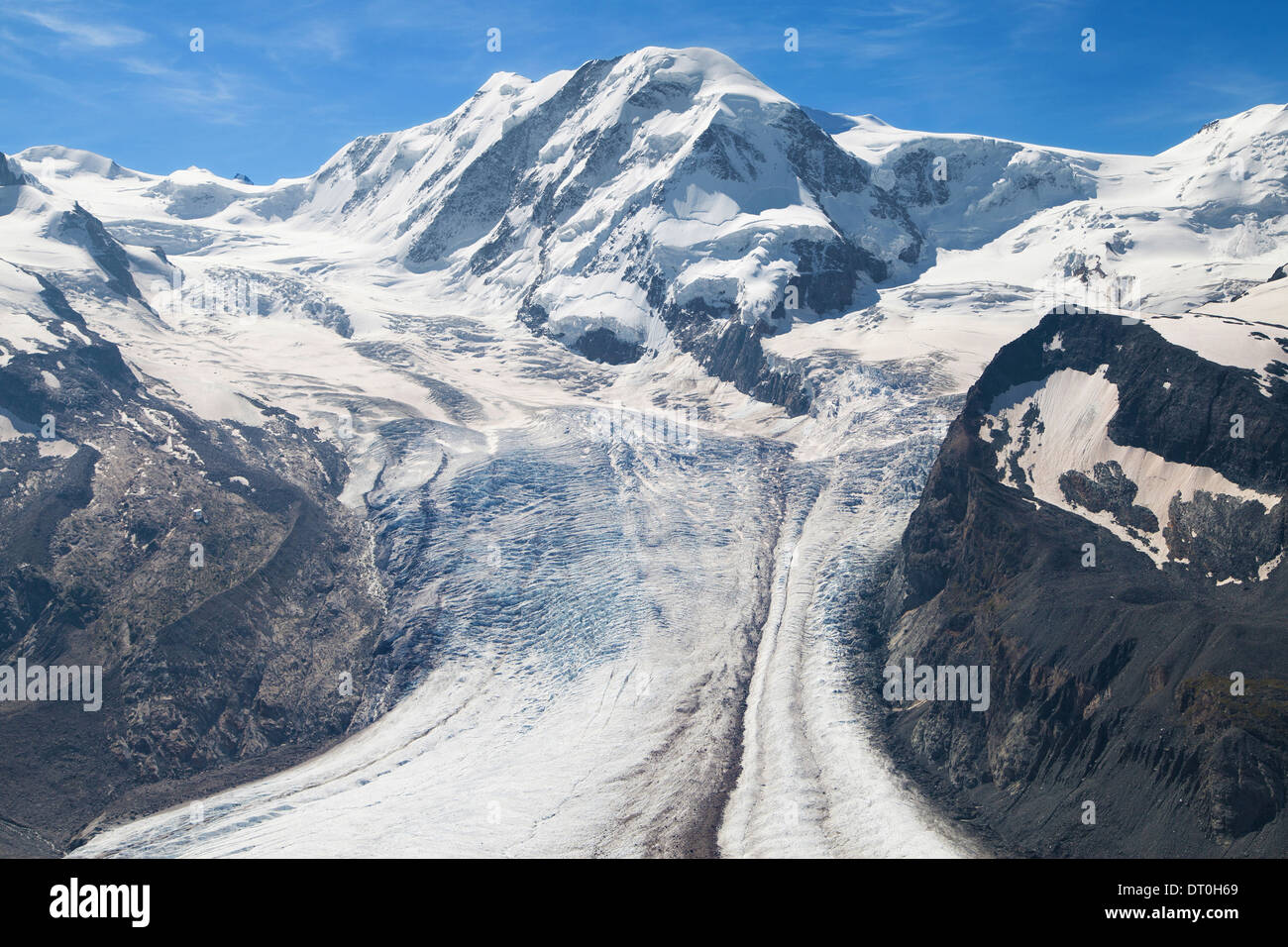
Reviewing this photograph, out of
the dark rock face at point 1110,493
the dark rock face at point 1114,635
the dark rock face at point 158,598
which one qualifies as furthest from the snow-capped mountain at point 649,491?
the dark rock face at point 1114,635

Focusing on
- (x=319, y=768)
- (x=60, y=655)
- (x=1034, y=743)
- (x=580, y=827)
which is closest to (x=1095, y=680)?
(x=1034, y=743)

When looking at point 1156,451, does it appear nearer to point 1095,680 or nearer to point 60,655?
point 1095,680

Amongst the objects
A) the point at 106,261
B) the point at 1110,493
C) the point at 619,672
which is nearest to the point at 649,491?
the point at 619,672

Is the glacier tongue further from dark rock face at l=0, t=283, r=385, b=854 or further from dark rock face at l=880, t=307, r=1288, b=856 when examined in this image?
dark rock face at l=880, t=307, r=1288, b=856

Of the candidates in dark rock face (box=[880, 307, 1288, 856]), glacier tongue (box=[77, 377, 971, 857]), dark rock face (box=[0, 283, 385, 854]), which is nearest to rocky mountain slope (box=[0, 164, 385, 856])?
dark rock face (box=[0, 283, 385, 854])

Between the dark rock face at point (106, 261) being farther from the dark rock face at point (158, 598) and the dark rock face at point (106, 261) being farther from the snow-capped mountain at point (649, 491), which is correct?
the dark rock face at point (158, 598)

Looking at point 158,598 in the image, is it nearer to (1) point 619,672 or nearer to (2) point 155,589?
(2) point 155,589

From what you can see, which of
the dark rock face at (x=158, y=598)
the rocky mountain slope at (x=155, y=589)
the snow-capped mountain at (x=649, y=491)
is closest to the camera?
the snow-capped mountain at (x=649, y=491)
